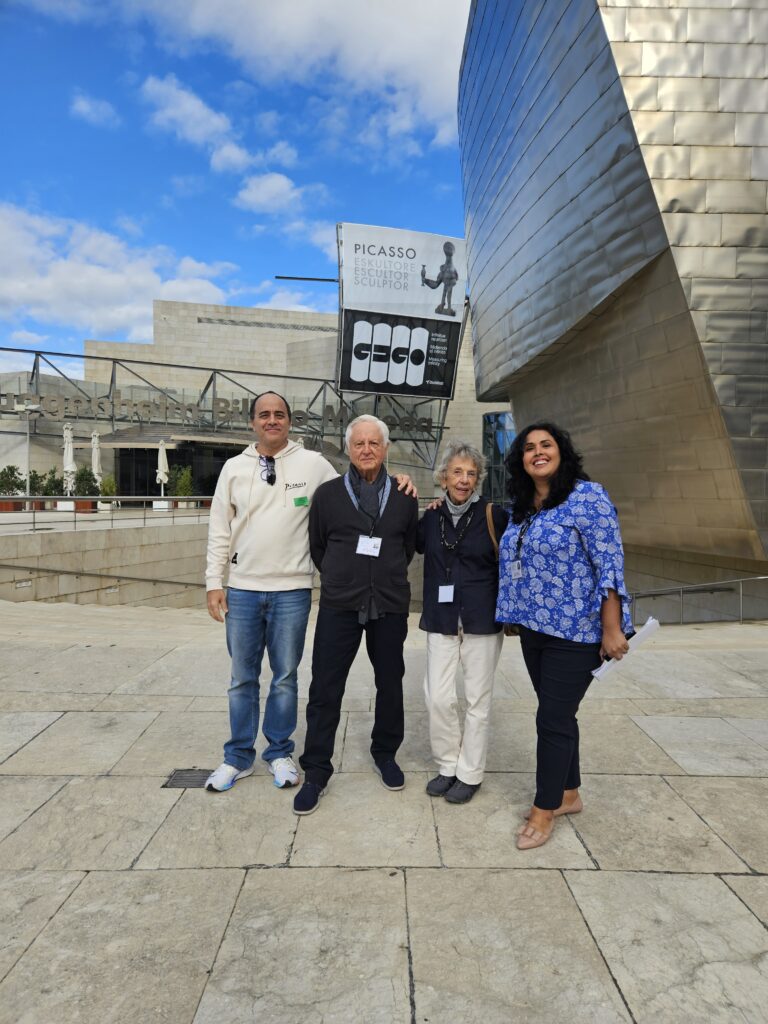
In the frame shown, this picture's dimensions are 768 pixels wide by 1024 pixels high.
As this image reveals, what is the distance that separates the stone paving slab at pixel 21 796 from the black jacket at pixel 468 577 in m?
2.10

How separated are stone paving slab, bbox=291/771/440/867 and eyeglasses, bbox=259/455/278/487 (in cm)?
167

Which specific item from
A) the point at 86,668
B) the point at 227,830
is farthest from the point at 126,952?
the point at 86,668

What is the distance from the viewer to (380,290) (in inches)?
1134

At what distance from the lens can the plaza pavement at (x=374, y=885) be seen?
1.78 m

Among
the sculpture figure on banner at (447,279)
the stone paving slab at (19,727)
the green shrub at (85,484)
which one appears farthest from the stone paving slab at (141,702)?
the sculpture figure on banner at (447,279)

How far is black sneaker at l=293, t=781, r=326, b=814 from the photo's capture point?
9.39ft

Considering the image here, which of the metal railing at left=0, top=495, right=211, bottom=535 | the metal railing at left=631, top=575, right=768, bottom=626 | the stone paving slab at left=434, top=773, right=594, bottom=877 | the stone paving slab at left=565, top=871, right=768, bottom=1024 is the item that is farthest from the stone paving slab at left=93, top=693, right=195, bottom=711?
the metal railing at left=0, top=495, right=211, bottom=535

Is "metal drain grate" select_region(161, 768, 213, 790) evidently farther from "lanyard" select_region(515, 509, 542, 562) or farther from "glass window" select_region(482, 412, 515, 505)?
"glass window" select_region(482, 412, 515, 505)

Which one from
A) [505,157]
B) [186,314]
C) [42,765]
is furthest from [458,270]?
[42,765]

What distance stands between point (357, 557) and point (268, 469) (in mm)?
705

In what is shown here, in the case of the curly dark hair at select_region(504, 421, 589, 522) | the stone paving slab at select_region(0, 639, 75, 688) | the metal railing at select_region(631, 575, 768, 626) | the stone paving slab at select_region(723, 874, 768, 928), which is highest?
the curly dark hair at select_region(504, 421, 589, 522)

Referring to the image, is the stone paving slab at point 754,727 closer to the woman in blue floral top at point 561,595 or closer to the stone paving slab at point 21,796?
the woman in blue floral top at point 561,595

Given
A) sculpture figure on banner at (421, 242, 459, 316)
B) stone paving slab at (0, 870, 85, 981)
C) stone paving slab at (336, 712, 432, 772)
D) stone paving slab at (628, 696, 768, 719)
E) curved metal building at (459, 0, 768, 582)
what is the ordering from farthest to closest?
sculpture figure on banner at (421, 242, 459, 316), curved metal building at (459, 0, 768, 582), stone paving slab at (628, 696, 768, 719), stone paving slab at (336, 712, 432, 772), stone paving slab at (0, 870, 85, 981)

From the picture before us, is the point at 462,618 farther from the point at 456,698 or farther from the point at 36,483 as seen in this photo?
the point at 36,483
